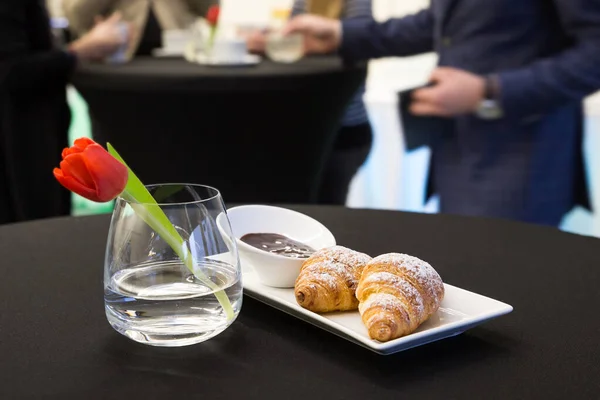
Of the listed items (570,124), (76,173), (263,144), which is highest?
(76,173)

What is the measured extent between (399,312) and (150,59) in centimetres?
201

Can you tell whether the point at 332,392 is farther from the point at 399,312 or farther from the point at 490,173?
the point at 490,173

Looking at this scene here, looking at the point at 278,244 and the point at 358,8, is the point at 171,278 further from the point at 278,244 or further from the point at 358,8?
the point at 358,8

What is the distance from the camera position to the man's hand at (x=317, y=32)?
2.35m

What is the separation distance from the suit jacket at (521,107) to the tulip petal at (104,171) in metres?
1.22

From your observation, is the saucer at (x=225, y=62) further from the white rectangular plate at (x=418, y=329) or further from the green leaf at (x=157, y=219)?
the green leaf at (x=157, y=219)

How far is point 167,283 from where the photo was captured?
66 centimetres

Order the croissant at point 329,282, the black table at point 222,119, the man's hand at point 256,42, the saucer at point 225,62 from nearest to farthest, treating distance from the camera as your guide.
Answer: the croissant at point 329,282
the black table at point 222,119
the saucer at point 225,62
the man's hand at point 256,42

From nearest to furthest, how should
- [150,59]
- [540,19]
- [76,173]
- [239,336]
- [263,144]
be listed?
[76,173] < [239,336] < [540,19] < [263,144] < [150,59]

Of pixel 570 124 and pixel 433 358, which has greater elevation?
pixel 433 358

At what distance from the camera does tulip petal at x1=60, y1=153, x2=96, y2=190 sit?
23.2 inches

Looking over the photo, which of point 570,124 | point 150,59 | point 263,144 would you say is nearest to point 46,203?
point 150,59

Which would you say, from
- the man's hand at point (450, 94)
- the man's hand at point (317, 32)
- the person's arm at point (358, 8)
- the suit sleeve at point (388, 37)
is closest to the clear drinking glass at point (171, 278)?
the man's hand at point (450, 94)

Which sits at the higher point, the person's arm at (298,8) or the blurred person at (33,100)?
the person's arm at (298,8)
